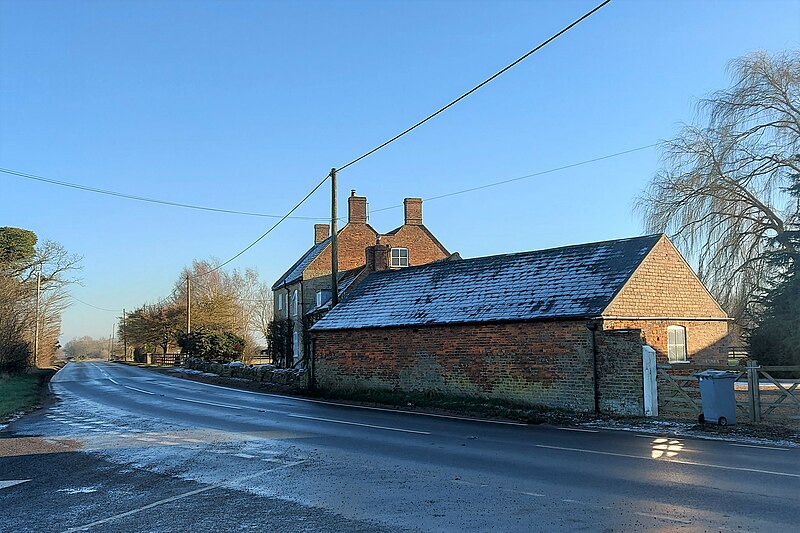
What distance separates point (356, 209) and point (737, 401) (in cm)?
3204

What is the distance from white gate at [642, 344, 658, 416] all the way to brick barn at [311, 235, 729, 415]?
0.14 m

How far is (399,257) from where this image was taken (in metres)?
45.5

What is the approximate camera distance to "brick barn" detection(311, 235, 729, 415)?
18922 mm

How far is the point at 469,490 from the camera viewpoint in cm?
910

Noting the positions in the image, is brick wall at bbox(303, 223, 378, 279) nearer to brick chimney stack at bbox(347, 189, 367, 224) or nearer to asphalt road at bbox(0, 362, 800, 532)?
brick chimney stack at bbox(347, 189, 367, 224)

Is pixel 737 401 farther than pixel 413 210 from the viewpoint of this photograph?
No

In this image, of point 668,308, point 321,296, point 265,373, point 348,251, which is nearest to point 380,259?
point 265,373

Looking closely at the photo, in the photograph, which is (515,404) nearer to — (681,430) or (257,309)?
(681,430)

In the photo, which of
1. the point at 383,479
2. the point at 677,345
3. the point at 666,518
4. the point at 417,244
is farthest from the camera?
the point at 417,244

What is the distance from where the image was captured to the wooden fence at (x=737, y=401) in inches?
632

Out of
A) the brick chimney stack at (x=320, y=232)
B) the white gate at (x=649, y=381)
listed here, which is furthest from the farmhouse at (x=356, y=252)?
the white gate at (x=649, y=381)

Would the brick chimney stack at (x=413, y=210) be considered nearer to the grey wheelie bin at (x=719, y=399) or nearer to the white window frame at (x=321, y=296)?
the white window frame at (x=321, y=296)

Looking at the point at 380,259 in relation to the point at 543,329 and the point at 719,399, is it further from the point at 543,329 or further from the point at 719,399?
the point at 719,399

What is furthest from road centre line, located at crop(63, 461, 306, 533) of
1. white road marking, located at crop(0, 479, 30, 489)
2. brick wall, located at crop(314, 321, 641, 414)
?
brick wall, located at crop(314, 321, 641, 414)
